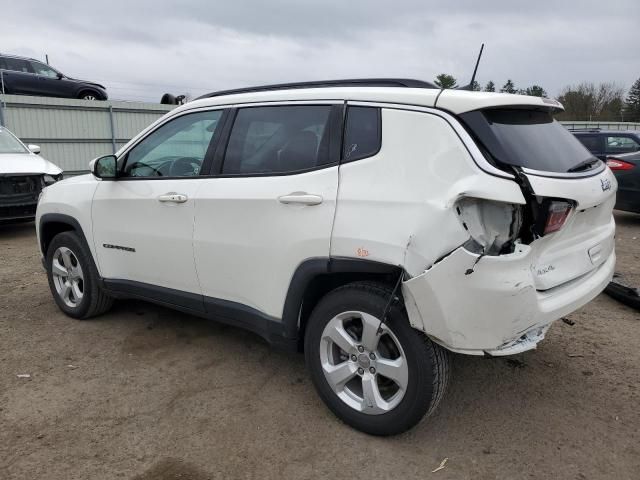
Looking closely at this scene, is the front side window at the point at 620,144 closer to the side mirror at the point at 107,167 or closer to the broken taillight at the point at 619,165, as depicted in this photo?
the broken taillight at the point at 619,165

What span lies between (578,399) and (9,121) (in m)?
14.1

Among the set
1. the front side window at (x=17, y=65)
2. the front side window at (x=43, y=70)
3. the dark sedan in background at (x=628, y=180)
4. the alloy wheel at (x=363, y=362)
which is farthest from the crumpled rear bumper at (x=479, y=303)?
the front side window at (x=43, y=70)

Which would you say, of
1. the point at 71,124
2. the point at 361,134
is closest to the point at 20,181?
the point at 71,124

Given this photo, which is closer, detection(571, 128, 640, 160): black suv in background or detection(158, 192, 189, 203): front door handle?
detection(158, 192, 189, 203): front door handle

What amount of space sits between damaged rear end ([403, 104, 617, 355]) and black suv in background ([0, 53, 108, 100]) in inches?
660

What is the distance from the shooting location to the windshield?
29.4ft

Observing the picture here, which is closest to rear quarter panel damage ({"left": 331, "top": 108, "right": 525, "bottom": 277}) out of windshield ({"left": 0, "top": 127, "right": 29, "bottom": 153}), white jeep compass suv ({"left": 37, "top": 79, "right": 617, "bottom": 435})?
white jeep compass suv ({"left": 37, "top": 79, "right": 617, "bottom": 435})

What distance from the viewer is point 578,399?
10.4 ft

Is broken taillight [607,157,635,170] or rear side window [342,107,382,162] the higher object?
rear side window [342,107,382,162]

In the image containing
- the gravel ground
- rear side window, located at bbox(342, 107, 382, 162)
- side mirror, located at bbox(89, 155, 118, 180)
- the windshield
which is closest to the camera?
the gravel ground

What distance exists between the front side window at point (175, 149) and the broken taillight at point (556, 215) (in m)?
2.17

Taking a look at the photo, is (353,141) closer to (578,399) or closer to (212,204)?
(212,204)

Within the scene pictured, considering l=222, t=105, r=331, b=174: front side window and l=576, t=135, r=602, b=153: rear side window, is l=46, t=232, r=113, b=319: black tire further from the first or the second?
l=576, t=135, r=602, b=153: rear side window

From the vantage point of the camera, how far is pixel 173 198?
3.49 m
